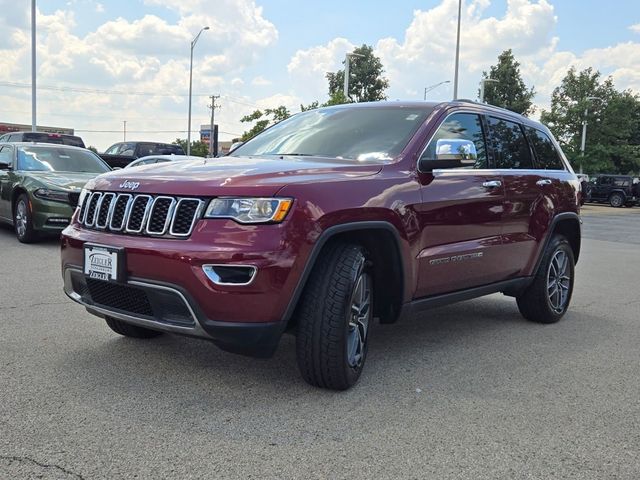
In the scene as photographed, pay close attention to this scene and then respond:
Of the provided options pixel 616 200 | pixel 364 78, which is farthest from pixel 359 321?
pixel 364 78

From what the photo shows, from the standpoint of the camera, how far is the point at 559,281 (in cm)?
589

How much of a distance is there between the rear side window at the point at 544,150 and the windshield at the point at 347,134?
1583mm

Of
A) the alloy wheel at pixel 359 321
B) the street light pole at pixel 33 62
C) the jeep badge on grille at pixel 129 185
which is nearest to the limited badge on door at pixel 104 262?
the jeep badge on grille at pixel 129 185

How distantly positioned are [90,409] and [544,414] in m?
2.38

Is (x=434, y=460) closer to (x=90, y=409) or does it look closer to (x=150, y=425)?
(x=150, y=425)

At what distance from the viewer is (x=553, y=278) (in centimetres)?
580

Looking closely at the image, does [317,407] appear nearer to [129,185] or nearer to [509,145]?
[129,185]

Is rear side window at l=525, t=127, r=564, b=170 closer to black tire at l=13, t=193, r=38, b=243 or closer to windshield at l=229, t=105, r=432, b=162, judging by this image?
windshield at l=229, t=105, r=432, b=162

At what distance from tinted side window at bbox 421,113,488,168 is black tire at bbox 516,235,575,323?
1.25m

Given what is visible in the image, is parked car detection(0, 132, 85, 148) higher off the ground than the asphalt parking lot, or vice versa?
parked car detection(0, 132, 85, 148)

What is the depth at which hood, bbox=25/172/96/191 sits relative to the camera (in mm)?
9273

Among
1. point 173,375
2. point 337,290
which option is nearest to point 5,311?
point 173,375

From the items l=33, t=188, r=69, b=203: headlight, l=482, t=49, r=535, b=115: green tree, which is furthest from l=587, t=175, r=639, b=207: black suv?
l=33, t=188, r=69, b=203: headlight

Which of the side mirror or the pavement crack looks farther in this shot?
the side mirror
